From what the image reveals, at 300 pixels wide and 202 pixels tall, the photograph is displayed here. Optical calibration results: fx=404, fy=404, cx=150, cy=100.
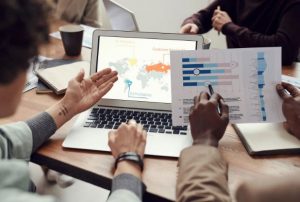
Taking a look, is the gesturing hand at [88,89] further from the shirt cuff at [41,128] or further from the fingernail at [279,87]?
the fingernail at [279,87]

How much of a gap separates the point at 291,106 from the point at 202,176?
14.9 inches

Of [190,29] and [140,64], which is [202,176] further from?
[190,29]

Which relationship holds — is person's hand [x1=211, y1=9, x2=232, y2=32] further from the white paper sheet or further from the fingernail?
the fingernail

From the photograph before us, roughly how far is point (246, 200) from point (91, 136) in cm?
69

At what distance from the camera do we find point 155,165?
3.36ft

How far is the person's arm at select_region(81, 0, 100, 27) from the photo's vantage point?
90.0 inches

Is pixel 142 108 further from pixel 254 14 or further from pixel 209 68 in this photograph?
pixel 254 14

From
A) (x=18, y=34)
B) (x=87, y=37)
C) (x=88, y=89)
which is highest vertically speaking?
(x=87, y=37)

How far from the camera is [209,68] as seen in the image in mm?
1101

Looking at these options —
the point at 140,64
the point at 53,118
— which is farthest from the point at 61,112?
the point at 140,64

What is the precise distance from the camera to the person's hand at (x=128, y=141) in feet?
3.28

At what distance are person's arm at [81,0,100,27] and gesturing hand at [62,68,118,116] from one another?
42.6 inches

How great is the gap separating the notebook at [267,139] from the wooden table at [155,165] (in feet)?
0.06

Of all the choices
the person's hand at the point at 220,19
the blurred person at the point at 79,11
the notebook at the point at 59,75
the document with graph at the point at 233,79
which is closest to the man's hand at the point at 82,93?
the notebook at the point at 59,75
